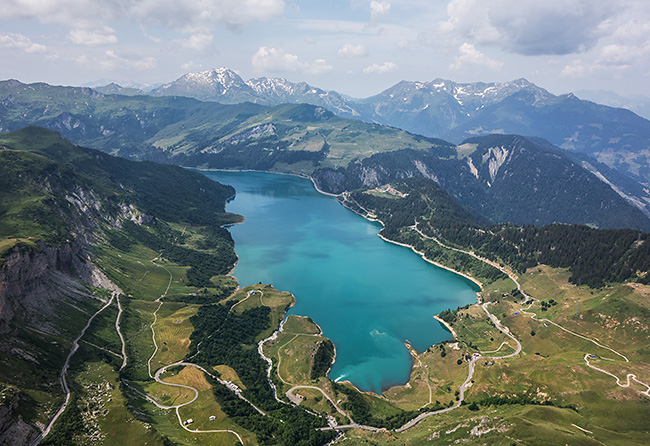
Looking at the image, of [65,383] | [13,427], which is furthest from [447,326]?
[13,427]

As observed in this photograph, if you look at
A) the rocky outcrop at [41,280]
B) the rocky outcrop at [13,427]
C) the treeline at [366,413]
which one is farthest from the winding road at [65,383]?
the treeline at [366,413]

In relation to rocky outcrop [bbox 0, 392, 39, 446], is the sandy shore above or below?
below

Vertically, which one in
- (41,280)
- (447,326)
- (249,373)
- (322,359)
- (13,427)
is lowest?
(249,373)

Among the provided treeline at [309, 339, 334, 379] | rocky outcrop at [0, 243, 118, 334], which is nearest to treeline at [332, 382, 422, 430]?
treeline at [309, 339, 334, 379]

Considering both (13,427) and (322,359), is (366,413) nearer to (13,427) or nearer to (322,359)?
(322,359)

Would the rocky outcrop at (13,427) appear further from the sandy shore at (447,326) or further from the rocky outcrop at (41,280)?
the sandy shore at (447,326)

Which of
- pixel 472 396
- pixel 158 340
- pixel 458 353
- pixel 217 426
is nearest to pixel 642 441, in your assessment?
pixel 472 396

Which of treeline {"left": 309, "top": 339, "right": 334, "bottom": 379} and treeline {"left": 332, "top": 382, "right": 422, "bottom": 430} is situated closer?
treeline {"left": 332, "top": 382, "right": 422, "bottom": 430}

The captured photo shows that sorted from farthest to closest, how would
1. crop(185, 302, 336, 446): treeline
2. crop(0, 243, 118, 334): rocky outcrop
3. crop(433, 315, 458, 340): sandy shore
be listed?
crop(433, 315, 458, 340): sandy shore
crop(0, 243, 118, 334): rocky outcrop
crop(185, 302, 336, 446): treeline

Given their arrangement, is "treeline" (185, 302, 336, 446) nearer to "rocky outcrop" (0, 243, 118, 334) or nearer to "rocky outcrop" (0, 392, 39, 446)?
"rocky outcrop" (0, 392, 39, 446)
